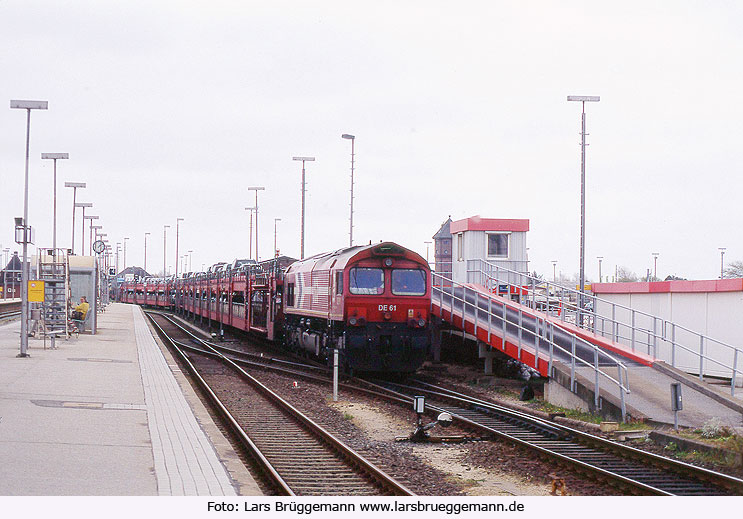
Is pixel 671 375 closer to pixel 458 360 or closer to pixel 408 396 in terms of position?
pixel 408 396

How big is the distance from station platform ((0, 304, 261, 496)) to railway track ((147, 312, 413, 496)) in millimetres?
373

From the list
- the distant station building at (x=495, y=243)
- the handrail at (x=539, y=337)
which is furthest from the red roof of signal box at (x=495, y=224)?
the handrail at (x=539, y=337)

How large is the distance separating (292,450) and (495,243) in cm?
1777

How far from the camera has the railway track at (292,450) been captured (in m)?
10.1

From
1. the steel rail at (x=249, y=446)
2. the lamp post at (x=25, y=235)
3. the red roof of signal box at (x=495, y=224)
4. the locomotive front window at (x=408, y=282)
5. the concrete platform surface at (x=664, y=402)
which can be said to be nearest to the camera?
the steel rail at (x=249, y=446)

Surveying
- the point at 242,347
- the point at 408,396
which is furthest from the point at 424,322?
the point at 242,347

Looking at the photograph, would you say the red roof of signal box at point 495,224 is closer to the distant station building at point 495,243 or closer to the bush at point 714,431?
the distant station building at point 495,243

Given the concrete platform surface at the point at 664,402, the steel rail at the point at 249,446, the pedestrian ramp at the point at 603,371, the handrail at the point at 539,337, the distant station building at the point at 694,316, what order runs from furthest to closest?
the distant station building at the point at 694,316 < the handrail at the point at 539,337 < the pedestrian ramp at the point at 603,371 < the concrete platform surface at the point at 664,402 < the steel rail at the point at 249,446

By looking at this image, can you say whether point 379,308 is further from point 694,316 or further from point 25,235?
→ point 25,235

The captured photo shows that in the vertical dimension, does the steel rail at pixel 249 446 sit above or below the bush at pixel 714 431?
below

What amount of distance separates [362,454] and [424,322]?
983 centimetres

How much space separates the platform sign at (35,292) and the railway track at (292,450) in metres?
6.65

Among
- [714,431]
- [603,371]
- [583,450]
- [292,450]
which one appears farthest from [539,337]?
[292,450]

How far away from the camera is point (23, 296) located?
23.7 metres
